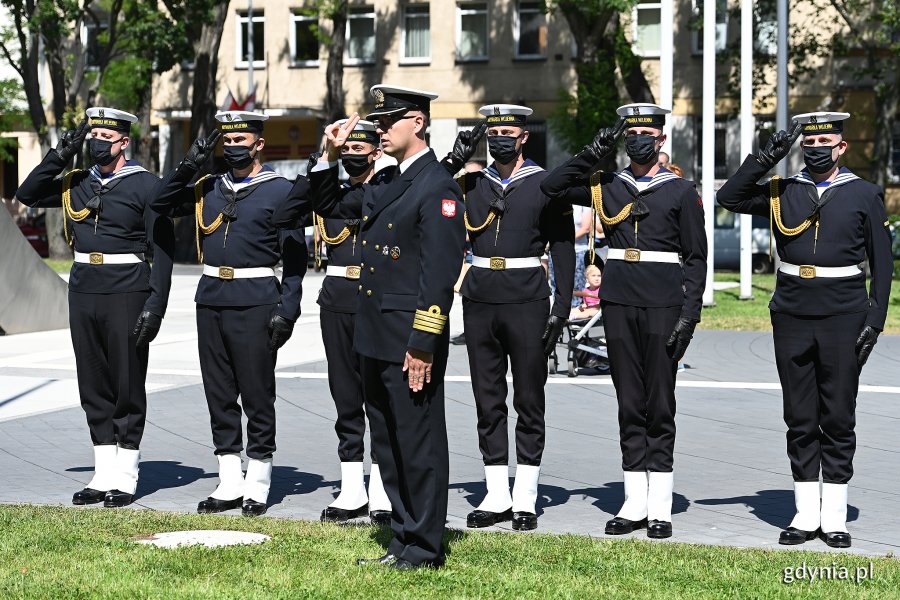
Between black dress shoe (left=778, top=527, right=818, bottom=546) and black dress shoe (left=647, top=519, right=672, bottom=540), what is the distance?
575 mm

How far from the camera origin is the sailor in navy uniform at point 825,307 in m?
7.82

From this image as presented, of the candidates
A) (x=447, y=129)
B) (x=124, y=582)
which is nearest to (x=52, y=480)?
(x=124, y=582)

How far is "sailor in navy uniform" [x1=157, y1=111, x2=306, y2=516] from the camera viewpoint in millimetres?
8555

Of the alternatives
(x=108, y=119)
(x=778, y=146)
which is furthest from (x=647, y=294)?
(x=108, y=119)

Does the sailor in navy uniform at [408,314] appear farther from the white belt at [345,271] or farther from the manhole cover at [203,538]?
the white belt at [345,271]

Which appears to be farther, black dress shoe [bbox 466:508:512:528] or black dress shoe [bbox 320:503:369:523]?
black dress shoe [bbox 320:503:369:523]

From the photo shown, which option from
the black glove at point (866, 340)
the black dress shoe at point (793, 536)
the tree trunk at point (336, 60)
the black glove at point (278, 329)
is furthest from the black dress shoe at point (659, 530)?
the tree trunk at point (336, 60)

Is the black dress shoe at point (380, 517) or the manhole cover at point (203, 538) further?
the black dress shoe at point (380, 517)

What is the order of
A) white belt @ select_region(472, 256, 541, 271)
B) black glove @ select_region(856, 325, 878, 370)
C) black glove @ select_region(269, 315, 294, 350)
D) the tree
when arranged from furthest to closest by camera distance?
the tree → black glove @ select_region(269, 315, 294, 350) → white belt @ select_region(472, 256, 541, 271) → black glove @ select_region(856, 325, 878, 370)

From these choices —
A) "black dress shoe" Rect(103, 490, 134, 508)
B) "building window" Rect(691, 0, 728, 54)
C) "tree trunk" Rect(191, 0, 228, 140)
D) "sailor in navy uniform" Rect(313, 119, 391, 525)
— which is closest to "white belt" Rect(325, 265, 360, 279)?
"sailor in navy uniform" Rect(313, 119, 391, 525)

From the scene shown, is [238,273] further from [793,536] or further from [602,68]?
[602,68]

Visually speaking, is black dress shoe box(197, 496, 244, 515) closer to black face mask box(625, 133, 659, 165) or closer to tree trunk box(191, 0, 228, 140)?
black face mask box(625, 133, 659, 165)

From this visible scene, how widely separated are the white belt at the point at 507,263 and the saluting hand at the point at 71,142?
2541 mm

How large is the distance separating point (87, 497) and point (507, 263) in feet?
9.28
